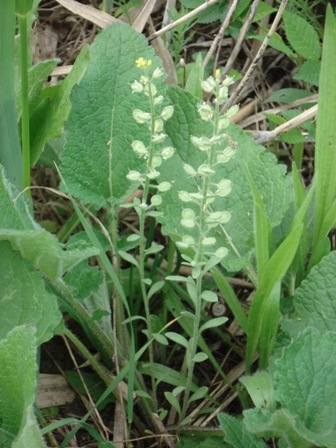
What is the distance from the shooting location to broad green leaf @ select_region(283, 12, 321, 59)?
2.03 m

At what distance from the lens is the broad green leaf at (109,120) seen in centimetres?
168

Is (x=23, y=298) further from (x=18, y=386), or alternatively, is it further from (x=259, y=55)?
(x=259, y=55)

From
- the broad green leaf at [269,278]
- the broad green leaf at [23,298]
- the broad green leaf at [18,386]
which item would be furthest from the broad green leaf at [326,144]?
the broad green leaf at [18,386]

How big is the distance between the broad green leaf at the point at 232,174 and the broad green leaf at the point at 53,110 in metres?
0.27

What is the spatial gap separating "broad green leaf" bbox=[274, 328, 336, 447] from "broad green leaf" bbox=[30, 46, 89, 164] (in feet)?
3.08

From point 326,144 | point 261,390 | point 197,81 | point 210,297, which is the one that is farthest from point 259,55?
point 261,390

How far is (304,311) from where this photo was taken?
1502mm

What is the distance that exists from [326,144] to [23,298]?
90 centimetres

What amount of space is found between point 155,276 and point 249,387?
1.99 feet

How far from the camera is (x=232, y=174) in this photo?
5.55 feet

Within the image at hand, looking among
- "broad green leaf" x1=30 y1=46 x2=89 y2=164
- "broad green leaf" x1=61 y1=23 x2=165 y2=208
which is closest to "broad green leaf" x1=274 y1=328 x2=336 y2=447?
"broad green leaf" x1=61 y1=23 x2=165 y2=208

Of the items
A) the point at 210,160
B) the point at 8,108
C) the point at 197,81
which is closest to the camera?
the point at 210,160

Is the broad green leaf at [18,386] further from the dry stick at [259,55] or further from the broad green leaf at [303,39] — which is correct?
the broad green leaf at [303,39]

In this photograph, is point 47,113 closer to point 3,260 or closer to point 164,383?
point 3,260
